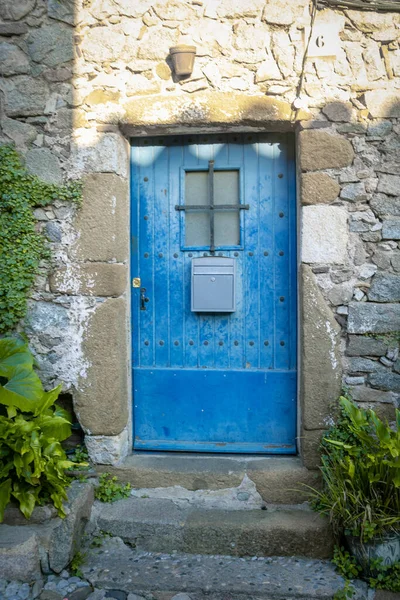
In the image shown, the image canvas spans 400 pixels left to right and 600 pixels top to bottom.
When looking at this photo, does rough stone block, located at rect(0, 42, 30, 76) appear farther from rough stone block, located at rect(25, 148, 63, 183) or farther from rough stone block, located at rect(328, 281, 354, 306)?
rough stone block, located at rect(328, 281, 354, 306)

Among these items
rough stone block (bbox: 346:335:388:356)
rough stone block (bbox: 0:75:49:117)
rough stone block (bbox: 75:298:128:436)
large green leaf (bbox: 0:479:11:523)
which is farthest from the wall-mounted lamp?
large green leaf (bbox: 0:479:11:523)

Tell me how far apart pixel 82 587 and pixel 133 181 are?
233 cm

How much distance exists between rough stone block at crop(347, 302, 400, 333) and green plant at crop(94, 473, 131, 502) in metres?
1.66

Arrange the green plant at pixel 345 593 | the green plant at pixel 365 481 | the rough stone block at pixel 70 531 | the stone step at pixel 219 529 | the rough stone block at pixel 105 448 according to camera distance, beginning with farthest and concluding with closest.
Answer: the rough stone block at pixel 105 448 → the stone step at pixel 219 529 → the rough stone block at pixel 70 531 → the green plant at pixel 365 481 → the green plant at pixel 345 593

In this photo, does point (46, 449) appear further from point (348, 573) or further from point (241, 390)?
point (348, 573)

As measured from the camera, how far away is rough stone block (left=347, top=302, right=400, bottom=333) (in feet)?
10.1

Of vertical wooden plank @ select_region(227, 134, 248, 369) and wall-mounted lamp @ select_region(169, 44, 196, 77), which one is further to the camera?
vertical wooden plank @ select_region(227, 134, 248, 369)

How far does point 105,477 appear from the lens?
330 cm

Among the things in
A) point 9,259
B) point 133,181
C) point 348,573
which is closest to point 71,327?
point 9,259

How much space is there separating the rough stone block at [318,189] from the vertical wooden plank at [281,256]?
0.23 m

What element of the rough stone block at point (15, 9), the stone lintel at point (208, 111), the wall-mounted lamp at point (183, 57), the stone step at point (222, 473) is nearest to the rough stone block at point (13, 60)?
the rough stone block at point (15, 9)

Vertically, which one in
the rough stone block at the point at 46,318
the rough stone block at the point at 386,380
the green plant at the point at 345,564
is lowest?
the green plant at the point at 345,564

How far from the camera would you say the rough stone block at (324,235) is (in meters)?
3.09

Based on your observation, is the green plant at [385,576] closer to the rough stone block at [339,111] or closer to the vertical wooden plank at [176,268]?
the vertical wooden plank at [176,268]
